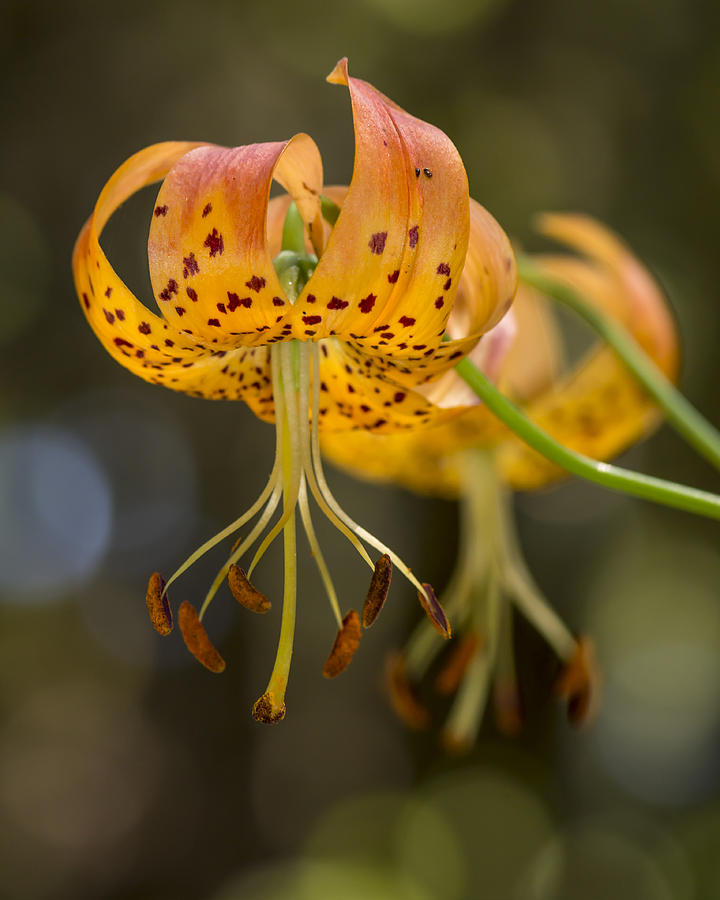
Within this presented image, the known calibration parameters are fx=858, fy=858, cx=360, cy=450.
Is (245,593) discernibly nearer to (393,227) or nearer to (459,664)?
(393,227)

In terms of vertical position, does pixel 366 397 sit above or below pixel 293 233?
below

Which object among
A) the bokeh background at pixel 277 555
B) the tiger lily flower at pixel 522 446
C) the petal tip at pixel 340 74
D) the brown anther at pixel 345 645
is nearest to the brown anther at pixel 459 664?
the tiger lily flower at pixel 522 446

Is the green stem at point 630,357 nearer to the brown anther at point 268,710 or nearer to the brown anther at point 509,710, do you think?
the brown anther at point 268,710

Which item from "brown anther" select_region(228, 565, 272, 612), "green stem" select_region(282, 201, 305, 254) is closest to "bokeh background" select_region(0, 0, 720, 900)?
"brown anther" select_region(228, 565, 272, 612)

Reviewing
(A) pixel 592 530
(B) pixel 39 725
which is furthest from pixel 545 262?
(B) pixel 39 725

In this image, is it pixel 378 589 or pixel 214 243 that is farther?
pixel 378 589

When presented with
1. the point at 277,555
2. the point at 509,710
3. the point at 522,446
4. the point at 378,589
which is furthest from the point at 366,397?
the point at 277,555
